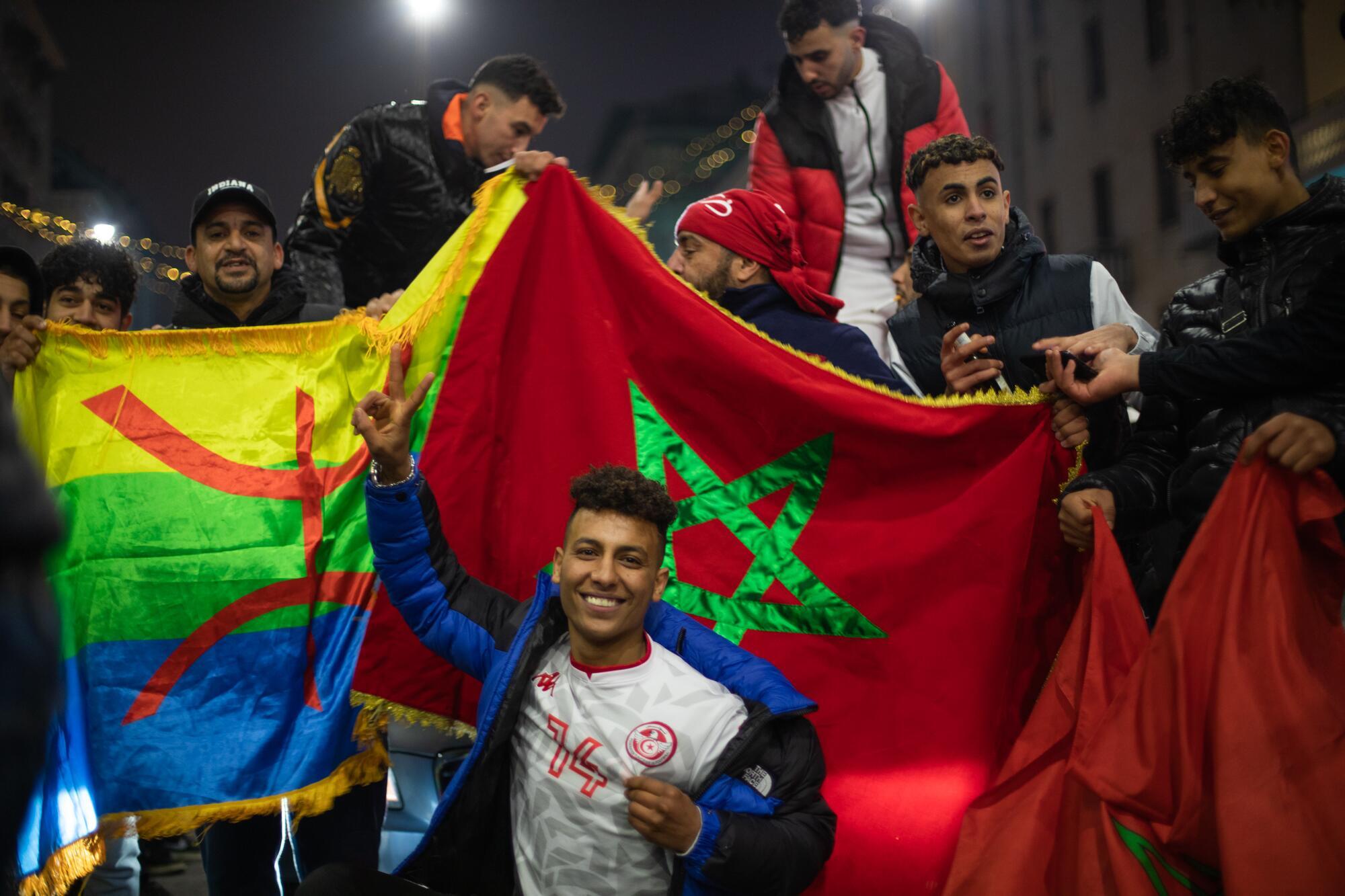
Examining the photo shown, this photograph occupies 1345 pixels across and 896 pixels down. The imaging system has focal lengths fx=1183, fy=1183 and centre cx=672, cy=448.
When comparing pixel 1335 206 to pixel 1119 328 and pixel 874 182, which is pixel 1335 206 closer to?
pixel 1119 328

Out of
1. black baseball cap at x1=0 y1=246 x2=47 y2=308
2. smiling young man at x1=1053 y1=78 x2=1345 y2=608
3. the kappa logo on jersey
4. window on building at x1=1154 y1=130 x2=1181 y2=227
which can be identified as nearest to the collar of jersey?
the kappa logo on jersey

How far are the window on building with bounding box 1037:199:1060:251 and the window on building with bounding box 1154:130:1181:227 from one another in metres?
2.97

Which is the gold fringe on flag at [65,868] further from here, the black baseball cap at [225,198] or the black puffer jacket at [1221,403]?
the black puffer jacket at [1221,403]

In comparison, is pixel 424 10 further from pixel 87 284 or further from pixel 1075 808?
pixel 1075 808

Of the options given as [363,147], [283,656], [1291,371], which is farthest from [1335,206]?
[363,147]

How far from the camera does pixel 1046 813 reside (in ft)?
8.29

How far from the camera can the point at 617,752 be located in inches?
95.7

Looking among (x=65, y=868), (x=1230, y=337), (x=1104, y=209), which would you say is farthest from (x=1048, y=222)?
(x=65, y=868)

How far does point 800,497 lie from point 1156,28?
16.7 m

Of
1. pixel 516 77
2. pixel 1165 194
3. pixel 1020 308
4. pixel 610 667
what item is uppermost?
pixel 1165 194

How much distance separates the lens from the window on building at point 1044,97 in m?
20.6

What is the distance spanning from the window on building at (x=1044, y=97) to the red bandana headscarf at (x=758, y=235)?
731 inches

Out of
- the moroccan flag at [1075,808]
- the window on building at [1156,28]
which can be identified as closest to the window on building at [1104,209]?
the window on building at [1156,28]

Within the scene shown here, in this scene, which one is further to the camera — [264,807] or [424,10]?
[424,10]
